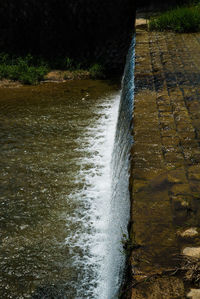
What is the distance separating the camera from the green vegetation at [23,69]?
798cm

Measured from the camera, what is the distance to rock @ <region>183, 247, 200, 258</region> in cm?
185

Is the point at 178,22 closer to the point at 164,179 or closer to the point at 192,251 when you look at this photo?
the point at 164,179

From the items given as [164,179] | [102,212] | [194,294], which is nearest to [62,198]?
[102,212]

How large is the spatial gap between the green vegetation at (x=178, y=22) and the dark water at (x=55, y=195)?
1.88m

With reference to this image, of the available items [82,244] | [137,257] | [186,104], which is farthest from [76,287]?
[186,104]

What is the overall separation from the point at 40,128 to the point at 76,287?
136 inches

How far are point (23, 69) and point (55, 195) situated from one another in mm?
5181

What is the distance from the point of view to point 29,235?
333cm

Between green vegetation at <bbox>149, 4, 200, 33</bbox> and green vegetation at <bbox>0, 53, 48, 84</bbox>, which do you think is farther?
green vegetation at <bbox>0, 53, 48, 84</bbox>

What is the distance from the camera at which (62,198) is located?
3.88 metres

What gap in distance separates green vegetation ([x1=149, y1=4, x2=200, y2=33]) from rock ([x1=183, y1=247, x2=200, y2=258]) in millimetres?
6019

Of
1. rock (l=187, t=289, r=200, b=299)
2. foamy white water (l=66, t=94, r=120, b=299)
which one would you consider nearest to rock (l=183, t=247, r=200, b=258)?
rock (l=187, t=289, r=200, b=299)

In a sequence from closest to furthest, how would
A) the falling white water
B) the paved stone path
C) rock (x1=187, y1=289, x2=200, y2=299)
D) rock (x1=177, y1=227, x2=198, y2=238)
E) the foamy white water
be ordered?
1. rock (x1=187, y1=289, x2=200, y2=299)
2. the paved stone path
3. rock (x1=177, y1=227, x2=198, y2=238)
4. the falling white water
5. the foamy white water

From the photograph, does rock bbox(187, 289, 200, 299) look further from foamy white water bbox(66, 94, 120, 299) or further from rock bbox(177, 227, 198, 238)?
foamy white water bbox(66, 94, 120, 299)
